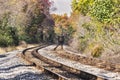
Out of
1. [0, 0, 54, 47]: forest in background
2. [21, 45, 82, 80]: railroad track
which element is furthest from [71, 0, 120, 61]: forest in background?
[0, 0, 54, 47]: forest in background

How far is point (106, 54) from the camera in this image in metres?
25.6

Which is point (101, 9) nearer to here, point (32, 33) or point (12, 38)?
point (12, 38)

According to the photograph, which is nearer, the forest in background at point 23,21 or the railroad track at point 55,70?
the railroad track at point 55,70

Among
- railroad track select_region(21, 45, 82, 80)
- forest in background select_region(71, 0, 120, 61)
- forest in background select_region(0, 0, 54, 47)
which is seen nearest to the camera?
railroad track select_region(21, 45, 82, 80)

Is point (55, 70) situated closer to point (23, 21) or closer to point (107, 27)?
point (107, 27)

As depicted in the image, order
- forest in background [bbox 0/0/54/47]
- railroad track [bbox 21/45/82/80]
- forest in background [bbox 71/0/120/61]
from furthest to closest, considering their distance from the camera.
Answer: forest in background [bbox 0/0/54/47], forest in background [bbox 71/0/120/61], railroad track [bbox 21/45/82/80]

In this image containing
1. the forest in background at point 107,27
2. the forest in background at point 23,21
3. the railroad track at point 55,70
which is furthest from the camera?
the forest in background at point 23,21

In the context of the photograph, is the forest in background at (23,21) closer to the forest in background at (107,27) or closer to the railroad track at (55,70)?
the forest in background at (107,27)

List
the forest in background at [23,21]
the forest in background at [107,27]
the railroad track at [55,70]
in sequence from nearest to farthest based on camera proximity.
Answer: the railroad track at [55,70] < the forest in background at [107,27] < the forest in background at [23,21]

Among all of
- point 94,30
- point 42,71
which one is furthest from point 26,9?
point 42,71

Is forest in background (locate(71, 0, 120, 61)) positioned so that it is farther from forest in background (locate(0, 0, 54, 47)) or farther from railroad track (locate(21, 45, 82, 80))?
forest in background (locate(0, 0, 54, 47))

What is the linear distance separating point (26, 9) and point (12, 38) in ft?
54.3

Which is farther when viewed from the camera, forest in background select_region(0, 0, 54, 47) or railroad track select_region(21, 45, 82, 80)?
forest in background select_region(0, 0, 54, 47)

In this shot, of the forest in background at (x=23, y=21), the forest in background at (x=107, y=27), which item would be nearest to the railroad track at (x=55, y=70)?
the forest in background at (x=107, y=27)
